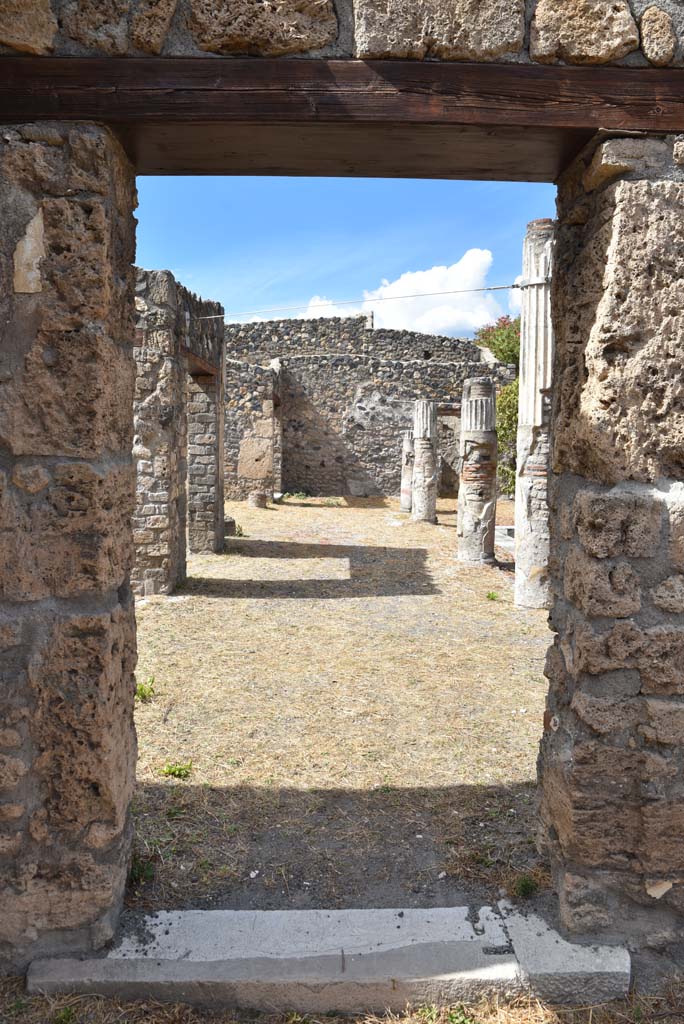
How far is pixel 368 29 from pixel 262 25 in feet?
1.00

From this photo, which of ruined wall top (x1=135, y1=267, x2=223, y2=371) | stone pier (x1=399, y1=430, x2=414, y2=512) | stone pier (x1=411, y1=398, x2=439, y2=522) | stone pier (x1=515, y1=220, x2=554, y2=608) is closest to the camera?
stone pier (x1=515, y1=220, x2=554, y2=608)

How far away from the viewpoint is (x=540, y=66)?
2.05m

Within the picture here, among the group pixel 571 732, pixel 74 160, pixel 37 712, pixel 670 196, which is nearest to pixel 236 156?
pixel 74 160

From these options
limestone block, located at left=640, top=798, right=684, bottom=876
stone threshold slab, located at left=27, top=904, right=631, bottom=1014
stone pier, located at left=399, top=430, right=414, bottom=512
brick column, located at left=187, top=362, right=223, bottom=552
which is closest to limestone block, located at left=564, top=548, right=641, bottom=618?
limestone block, located at left=640, top=798, right=684, bottom=876

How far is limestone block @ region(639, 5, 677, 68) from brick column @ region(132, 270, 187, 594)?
6.18 metres

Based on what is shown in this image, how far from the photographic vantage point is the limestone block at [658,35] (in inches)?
80.0

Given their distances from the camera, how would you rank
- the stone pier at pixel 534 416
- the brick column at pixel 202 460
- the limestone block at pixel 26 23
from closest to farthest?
the limestone block at pixel 26 23, the stone pier at pixel 534 416, the brick column at pixel 202 460

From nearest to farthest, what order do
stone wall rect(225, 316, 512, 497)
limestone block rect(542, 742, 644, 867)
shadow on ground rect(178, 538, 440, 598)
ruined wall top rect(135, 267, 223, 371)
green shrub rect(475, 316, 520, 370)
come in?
limestone block rect(542, 742, 644, 867), ruined wall top rect(135, 267, 223, 371), shadow on ground rect(178, 538, 440, 598), stone wall rect(225, 316, 512, 497), green shrub rect(475, 316, 520, 370)

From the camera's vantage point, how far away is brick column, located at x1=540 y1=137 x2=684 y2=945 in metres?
2.07

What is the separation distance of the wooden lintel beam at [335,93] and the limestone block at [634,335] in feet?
0.84

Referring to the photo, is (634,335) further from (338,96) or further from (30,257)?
(30,257)

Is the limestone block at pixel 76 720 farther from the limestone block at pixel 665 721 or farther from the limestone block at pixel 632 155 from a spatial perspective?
the limestone block at pixel 632 155

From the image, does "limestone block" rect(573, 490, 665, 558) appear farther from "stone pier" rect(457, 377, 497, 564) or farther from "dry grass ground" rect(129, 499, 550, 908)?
"stone pier" rect(457, 377, 497, 564)

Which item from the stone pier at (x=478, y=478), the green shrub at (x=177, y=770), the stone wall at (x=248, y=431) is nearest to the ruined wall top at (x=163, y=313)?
the stone pier at (x=478, y=478)
